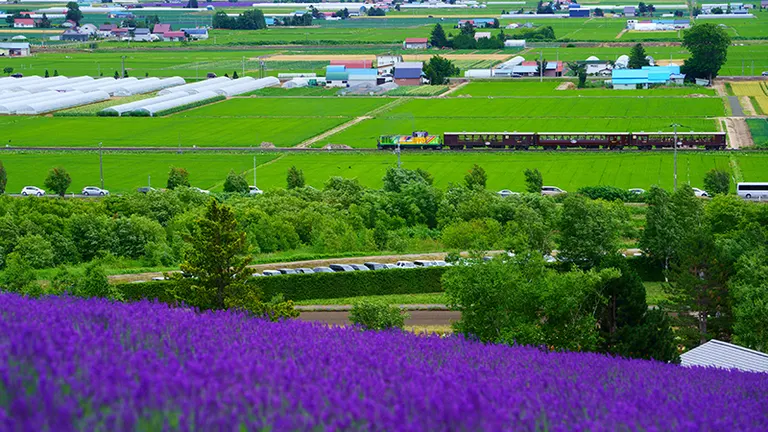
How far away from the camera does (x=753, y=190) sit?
58.3m

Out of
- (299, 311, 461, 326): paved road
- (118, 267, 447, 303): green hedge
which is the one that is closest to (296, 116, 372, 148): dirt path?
(118, 267, 447, 303): green hedge

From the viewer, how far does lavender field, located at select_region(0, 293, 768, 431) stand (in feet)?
26.7

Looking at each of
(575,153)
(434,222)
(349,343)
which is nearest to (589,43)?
(575,153)

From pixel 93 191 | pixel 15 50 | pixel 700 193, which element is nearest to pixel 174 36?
pixel 15 50

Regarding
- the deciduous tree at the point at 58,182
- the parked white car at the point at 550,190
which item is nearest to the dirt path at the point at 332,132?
the deciduous tree at the point at 58,182

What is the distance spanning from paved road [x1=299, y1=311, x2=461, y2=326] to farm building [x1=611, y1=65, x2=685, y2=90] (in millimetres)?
83583

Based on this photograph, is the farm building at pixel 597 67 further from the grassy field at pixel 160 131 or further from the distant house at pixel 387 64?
the grassy field at pixel 160 131

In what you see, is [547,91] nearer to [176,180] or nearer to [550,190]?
[550,190]

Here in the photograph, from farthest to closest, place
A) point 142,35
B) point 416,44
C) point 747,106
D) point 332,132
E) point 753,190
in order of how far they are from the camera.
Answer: point 142,35
point 416,44
point 747,106
point 332,132
point 753,190

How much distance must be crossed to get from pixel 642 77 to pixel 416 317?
87.0 metres

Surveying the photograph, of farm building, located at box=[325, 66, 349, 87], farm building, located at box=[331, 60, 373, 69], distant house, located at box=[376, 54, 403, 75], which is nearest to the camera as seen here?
farm building, located at box=[325, 66, 349, 87]

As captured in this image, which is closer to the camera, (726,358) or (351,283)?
(726,358)

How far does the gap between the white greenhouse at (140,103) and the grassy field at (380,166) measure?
74.1 feet

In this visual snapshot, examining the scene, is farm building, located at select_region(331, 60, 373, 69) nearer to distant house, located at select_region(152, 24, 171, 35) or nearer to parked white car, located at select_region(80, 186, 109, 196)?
distant house, located at select_region(152, 24, 171, 35)
